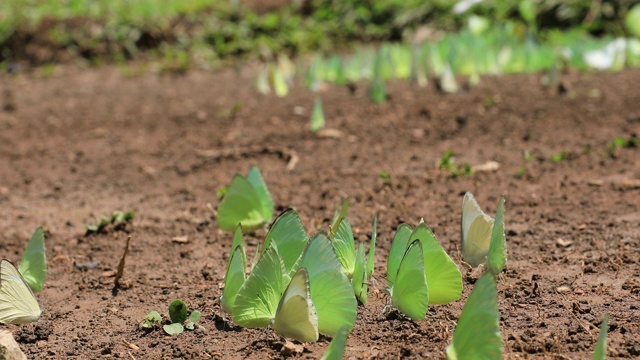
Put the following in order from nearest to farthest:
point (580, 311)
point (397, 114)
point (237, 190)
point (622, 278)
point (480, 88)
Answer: point (580, 311)
point (622, 278)
point (237, 190)
point (397, 114)
point (480, 88)

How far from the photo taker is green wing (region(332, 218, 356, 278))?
241 cm

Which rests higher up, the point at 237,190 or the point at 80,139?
the point at 237,190

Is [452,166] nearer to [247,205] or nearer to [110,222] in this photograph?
[247,205]

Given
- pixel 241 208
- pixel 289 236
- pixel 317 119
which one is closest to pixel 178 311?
pixel 289 236

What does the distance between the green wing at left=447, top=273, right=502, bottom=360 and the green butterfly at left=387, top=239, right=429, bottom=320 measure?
8.8 inches

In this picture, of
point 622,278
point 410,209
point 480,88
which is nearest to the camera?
point 622,278

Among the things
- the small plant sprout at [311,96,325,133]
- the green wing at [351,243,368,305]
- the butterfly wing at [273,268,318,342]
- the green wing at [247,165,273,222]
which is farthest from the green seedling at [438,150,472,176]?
the butterfly wing at [273,268,318,342]

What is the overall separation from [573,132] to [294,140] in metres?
1.48

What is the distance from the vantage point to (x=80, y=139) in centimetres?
523

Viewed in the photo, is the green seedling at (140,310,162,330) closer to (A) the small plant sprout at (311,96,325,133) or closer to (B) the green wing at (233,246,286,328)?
(B) the green wing at (233,246,286,328)

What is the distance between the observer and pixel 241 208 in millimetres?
3146

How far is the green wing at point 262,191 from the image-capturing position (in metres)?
3.08

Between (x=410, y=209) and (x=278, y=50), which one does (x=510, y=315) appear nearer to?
(x=410, y=209)

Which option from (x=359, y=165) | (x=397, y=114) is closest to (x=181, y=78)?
(x=397, y=114)
